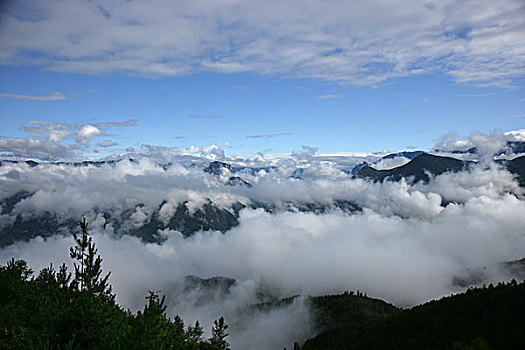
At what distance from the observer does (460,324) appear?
3538 inches

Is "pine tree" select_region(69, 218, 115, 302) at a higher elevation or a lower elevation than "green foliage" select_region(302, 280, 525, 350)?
higher

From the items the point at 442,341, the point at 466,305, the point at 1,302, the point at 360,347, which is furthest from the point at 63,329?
the point at 360,347

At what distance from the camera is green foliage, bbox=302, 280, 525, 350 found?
61.5 meters

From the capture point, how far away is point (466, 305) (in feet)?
331

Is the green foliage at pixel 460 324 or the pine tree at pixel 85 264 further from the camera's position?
the green foliage at pixel 460 324

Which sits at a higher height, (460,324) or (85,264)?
(85,264)

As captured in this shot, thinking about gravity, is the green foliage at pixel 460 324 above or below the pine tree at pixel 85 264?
below

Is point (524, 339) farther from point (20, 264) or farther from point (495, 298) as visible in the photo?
point (20, 264)

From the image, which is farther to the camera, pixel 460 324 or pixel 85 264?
pixel 460 324

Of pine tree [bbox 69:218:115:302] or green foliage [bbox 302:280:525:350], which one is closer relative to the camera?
pine tree [bbox 69:218:115:302]

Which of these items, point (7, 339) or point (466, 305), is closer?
point (7, 339)

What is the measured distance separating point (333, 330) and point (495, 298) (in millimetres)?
123392

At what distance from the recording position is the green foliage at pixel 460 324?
6155 cm

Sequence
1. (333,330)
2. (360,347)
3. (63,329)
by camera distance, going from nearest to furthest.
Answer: (63,329) < (360,347) < (333,330)
